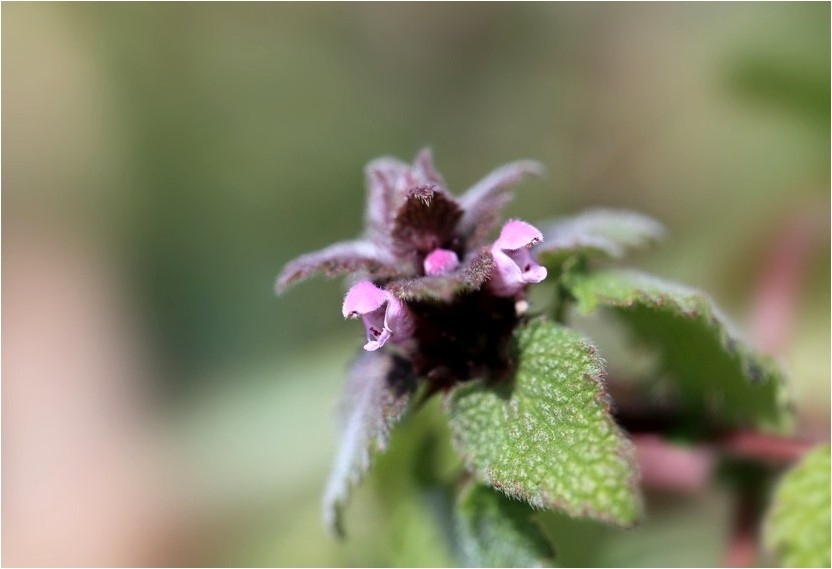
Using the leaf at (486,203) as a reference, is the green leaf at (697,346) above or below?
below

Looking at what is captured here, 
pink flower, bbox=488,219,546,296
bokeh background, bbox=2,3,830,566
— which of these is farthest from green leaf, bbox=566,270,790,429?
bokeh background, bbox=2,3,830,566

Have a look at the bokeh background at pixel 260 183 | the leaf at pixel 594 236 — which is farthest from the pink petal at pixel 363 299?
the bokeh background at pixel 260 183

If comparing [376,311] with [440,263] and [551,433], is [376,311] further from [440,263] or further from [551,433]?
[551,433]

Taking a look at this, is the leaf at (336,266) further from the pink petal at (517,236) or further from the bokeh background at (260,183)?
the bokeh background at (260,183)

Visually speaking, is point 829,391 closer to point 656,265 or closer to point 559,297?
point 656,265

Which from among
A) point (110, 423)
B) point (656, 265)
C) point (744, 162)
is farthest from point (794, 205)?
point (110, 423)

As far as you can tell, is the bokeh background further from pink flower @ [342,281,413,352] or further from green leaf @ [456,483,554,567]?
pink flower @ [342,281,413,352]

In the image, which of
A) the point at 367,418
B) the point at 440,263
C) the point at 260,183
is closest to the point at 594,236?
the point at 440,263
